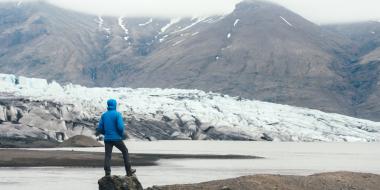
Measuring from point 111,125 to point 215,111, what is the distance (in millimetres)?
108495

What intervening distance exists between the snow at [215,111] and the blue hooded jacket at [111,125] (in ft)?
294

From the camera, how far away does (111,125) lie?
2164 centimetres

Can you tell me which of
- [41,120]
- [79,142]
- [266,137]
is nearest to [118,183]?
[79,142]

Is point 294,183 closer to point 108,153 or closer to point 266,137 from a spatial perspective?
point 108,153

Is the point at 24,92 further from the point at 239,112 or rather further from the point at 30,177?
the point at 30,177

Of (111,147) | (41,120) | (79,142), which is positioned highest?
(111,147)

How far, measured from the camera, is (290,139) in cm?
12762

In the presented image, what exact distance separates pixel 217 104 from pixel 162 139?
63.2 feet

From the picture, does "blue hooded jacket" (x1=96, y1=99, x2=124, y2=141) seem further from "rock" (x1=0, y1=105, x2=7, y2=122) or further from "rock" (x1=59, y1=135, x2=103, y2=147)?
"rock" (x1=0, y1=105, x2=7, y2=122)

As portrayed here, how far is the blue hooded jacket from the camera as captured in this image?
21.5m

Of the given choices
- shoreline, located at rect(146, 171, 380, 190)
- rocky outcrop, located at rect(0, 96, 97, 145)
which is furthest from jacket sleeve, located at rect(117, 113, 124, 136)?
rocky outcrop, located at rect(0, 96, 97, 145)

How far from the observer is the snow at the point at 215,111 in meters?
120

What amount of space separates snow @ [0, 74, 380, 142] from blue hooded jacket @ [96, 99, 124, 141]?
89.7 metres

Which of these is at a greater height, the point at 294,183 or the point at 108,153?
the point at 108,153
